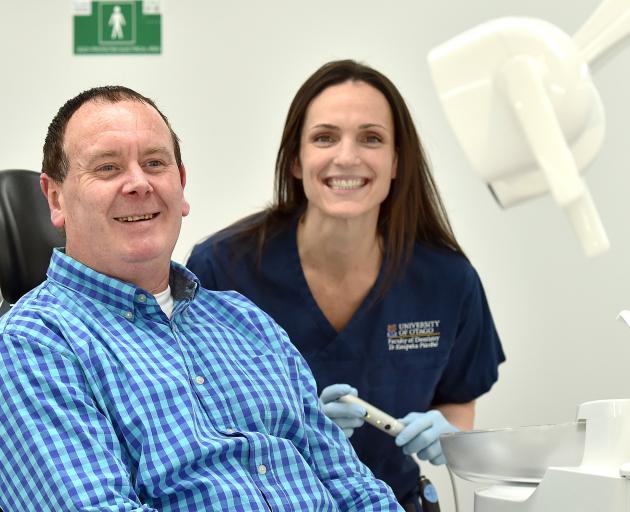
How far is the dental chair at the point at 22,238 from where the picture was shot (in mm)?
1681

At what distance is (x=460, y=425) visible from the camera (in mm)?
2189

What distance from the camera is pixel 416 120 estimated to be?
9.03 ft

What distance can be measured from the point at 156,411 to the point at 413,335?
875 mm

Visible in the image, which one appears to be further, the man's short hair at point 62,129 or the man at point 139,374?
the man's short hair at point 62,129

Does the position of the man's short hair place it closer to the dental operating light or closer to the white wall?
the dental operating light

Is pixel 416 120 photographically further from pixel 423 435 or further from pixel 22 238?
pixel 22 238

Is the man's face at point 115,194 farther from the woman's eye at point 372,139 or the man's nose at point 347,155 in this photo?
the woman's eye at point 372,139

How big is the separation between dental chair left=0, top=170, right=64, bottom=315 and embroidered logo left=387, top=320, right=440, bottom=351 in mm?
712

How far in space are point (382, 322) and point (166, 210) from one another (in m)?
0.73

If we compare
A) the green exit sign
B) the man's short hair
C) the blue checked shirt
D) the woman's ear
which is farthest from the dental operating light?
the green exit sign

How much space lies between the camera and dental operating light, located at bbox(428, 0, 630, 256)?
0.68 metres

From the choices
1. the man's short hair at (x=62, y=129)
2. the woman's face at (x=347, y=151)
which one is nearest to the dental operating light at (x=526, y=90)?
the man's short hair at (x=62, y=129)

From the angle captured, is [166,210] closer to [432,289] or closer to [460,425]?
[432,289]

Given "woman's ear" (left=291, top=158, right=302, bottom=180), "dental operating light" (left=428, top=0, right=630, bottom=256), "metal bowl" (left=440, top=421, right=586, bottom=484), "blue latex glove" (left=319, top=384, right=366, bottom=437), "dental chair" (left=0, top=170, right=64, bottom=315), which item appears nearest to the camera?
"dental operating light" (left=428, top=0, right=630, bottom=256)
